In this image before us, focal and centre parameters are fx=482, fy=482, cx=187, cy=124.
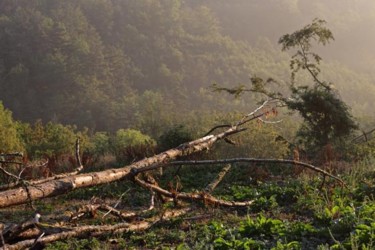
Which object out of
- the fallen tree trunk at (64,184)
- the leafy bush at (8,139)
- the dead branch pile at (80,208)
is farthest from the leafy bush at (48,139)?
the fallen tree trunk at (64,184)

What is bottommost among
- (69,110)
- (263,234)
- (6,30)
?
(263,234)

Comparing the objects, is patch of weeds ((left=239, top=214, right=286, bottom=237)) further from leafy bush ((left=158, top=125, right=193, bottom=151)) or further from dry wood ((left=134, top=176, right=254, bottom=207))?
leafy bush ((left=158, top=125, right=193, bottom=151))

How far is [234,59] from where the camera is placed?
4198 inches

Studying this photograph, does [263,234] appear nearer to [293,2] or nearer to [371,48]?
[371,48]

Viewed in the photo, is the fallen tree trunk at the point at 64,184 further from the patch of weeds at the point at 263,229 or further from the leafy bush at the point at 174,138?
the leafy bush at the point at 174,138

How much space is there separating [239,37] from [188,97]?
4553 centimetres

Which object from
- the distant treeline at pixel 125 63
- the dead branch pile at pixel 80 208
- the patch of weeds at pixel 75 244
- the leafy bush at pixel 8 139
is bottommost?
the patch of weeds at pixel 75 244

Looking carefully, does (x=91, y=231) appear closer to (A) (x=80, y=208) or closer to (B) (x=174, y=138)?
(A) (x=80, y=208)

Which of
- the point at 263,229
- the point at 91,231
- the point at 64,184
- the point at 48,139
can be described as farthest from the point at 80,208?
the point at 48,139

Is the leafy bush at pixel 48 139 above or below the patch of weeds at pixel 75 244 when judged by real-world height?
above

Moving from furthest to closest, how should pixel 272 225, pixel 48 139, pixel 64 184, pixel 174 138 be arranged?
pixel 48 139, pixel 174 138, pixel 272 225, pixel 64 184

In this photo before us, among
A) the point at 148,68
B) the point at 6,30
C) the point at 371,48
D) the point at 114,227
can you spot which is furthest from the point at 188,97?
the point at 114,227

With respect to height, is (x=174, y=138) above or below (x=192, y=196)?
above

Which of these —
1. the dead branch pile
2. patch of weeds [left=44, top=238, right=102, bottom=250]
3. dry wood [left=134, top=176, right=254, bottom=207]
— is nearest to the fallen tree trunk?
the dead branch pile
